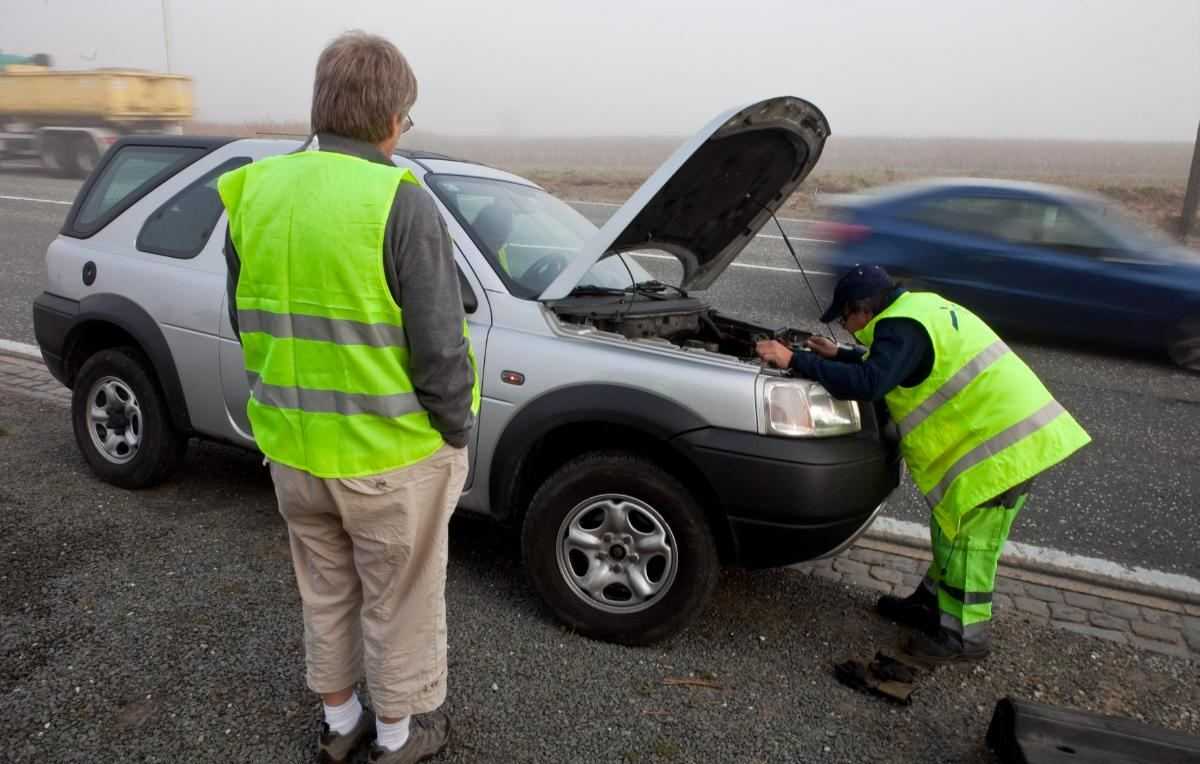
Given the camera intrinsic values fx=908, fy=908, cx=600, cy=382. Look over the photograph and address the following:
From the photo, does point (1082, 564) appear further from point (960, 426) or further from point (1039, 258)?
point (1039, 258)

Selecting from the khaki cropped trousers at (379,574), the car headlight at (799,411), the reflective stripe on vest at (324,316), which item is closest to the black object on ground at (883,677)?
the car headlight at (799,411)

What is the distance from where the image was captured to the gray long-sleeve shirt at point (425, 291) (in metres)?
2.17

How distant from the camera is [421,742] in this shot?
2.66 metres

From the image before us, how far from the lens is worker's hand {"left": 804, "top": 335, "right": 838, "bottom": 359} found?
3736mm

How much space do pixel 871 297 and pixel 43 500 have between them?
394 centimetres

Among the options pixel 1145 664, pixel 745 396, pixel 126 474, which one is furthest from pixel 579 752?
pixel 126 474

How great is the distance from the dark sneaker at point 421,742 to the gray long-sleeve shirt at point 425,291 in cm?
99

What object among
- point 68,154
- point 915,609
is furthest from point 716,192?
point 68,154

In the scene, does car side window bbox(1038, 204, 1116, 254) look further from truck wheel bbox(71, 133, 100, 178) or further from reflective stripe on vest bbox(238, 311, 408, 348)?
truck wheel bbox(71, 133, 100, 178)

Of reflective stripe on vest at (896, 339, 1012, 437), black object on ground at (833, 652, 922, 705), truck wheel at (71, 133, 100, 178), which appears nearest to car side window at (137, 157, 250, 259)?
reflective stripe on vest at (896, 339, 1012, 437)

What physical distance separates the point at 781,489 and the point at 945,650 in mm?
893

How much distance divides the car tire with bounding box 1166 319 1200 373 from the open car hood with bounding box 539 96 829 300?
209 inches

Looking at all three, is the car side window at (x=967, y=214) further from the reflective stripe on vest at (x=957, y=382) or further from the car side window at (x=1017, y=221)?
the reflective stripe on vest at (x=957, y=382)

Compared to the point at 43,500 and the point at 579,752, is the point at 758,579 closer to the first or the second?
the point at 579,752
